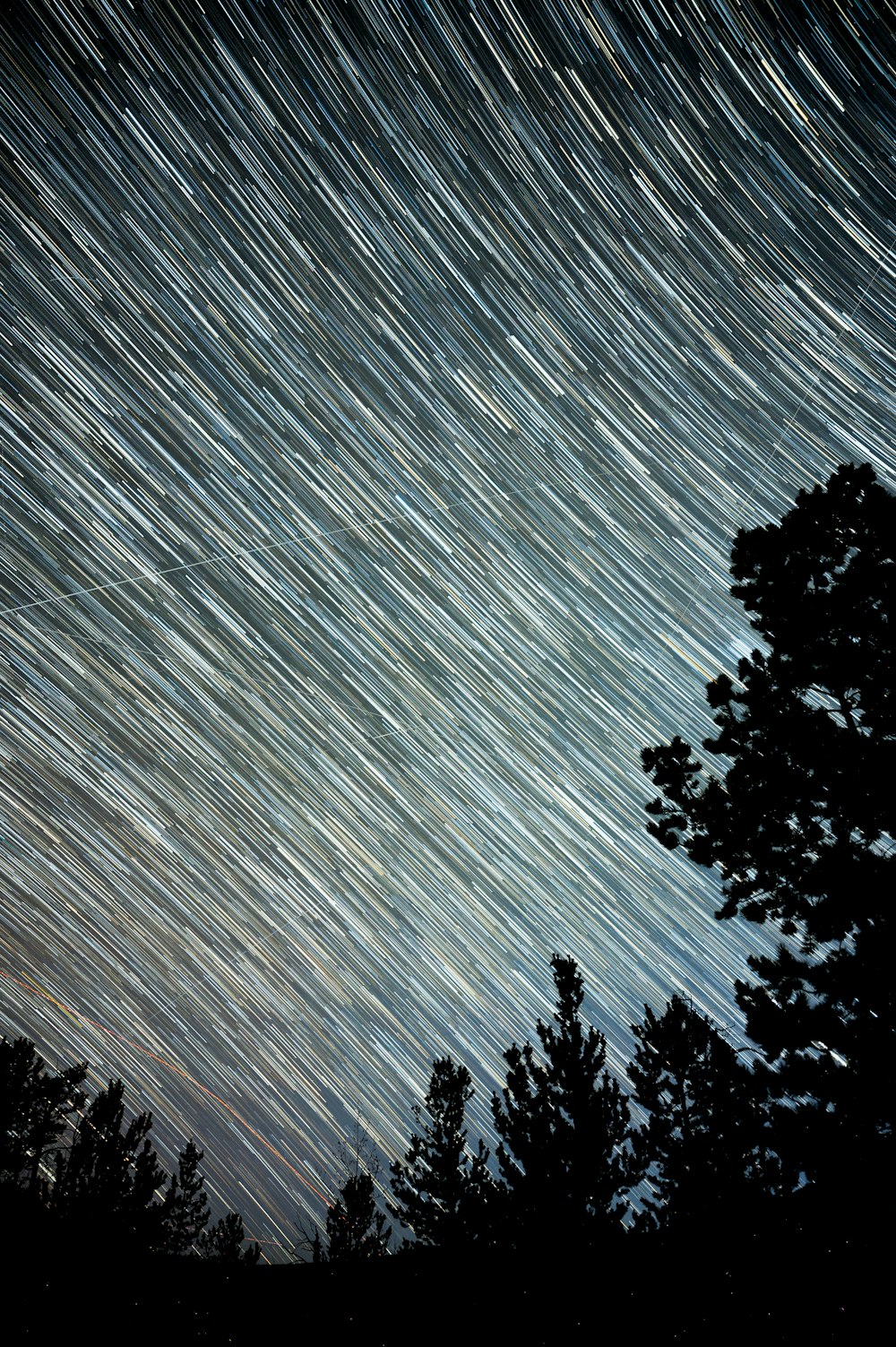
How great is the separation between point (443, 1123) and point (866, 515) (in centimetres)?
2001

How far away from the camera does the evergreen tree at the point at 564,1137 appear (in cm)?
1336

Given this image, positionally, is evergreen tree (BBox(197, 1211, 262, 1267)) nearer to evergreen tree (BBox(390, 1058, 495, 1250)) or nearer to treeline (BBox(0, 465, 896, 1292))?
evergreen tree (BBox(390, 1058, 495, 1250))

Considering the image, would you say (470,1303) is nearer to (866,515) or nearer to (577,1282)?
(577,1282)

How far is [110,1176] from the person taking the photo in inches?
819

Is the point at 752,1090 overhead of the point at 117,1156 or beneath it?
overhead

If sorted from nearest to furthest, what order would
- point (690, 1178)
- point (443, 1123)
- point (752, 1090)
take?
point (752, 1090) → point (690, 1178) → point (443, 1123)

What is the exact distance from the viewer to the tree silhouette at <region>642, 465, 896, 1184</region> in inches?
270

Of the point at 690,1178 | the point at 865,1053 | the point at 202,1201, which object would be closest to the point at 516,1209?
the point at 690,1178

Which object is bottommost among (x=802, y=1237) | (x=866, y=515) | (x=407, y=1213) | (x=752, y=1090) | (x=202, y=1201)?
(x=202, y=1201)

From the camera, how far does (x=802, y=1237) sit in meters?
6.98

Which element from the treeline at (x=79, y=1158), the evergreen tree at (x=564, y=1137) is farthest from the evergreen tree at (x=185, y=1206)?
the evergreen tree at (x=564, y=1137)

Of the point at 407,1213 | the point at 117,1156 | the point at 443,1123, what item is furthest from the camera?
the point at 117,1156

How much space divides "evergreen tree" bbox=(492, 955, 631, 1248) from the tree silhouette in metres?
7.83

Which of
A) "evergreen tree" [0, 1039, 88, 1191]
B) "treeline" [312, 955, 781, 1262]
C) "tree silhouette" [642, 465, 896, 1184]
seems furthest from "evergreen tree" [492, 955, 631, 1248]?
"evergreen tree" [0, 1039, 88, 1191]
